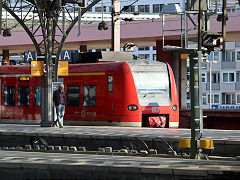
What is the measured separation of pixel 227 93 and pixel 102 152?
62.8 m

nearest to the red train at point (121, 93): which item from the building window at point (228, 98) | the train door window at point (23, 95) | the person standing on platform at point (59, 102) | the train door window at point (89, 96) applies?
the train door window at point (89, 96)

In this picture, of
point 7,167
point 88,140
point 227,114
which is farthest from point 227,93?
point 7,167

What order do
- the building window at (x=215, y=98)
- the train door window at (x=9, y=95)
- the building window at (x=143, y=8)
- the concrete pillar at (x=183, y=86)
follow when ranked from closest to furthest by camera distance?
the train door window at (x=9, y=95)
the concrete pillar at (x=183, y=86)
the building window at (x=215, y=98)
the building window at (x=143, y=8)

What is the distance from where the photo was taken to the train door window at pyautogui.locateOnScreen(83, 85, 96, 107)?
26.3 metres

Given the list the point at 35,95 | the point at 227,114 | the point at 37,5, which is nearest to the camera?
the point at 37,5

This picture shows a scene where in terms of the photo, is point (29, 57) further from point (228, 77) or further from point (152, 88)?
point (228, 77)

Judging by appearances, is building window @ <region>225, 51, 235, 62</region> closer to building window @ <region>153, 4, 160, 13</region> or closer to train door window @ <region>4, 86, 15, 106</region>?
building window @ <region>153, 4, 160, 13</region>

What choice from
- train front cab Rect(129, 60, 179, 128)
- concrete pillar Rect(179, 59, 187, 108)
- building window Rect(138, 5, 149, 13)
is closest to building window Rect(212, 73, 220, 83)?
building window Rect(138, 5, 149, 13)

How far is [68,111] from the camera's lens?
1073 inches

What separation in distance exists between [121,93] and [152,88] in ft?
4.00

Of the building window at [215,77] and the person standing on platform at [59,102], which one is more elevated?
the person standing on platform at [59,102]

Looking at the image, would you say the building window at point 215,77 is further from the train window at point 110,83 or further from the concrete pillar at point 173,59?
the train window at point 110,83

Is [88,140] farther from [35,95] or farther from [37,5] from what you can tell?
[35,95]

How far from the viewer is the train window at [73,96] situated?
26875mm
